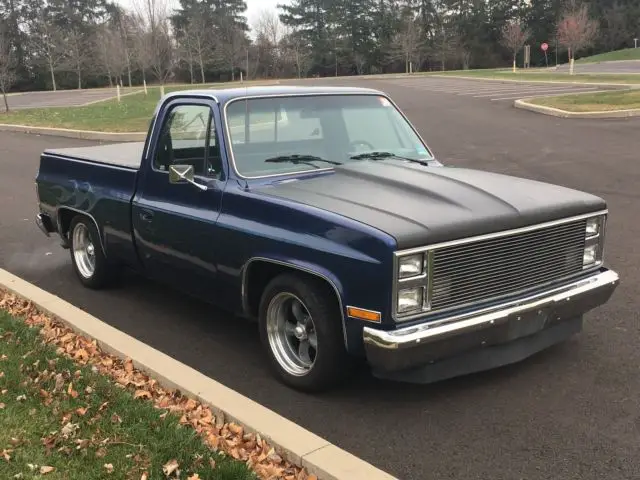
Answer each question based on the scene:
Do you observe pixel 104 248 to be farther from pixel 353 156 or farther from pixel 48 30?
pixel 48 30

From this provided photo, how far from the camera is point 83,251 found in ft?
21.2

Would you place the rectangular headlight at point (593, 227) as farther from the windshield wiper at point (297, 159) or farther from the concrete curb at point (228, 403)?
the concrete curb at point (228, 403)

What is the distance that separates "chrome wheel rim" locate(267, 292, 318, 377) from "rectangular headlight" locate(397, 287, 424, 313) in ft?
2.35

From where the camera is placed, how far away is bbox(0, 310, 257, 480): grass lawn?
10.6ft

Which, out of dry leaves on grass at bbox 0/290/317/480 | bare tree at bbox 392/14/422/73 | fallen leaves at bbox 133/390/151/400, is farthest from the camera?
bare tree at bbox 392/14/422/73

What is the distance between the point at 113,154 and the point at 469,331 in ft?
13.6

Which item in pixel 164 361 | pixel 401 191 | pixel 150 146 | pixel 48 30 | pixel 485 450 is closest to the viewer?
pixel 485 450

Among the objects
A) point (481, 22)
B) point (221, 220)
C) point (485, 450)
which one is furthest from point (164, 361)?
point (481, 22)

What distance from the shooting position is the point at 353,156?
488 centimetres

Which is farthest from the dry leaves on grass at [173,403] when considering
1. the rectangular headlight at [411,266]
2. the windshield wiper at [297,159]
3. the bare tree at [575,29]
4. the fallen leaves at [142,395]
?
the bare tree at [575,29]

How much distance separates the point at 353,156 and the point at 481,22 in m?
79.4

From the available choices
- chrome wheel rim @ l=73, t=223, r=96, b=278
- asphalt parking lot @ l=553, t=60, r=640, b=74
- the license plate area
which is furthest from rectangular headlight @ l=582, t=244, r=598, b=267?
asphalt parking lot @ l=553, t=60, r=640, b=74

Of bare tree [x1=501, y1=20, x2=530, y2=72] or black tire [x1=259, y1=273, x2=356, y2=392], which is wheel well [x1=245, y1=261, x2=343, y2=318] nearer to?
black tire [x1=259, y1=273, x2=356, y2=392]

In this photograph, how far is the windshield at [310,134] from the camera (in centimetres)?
461
